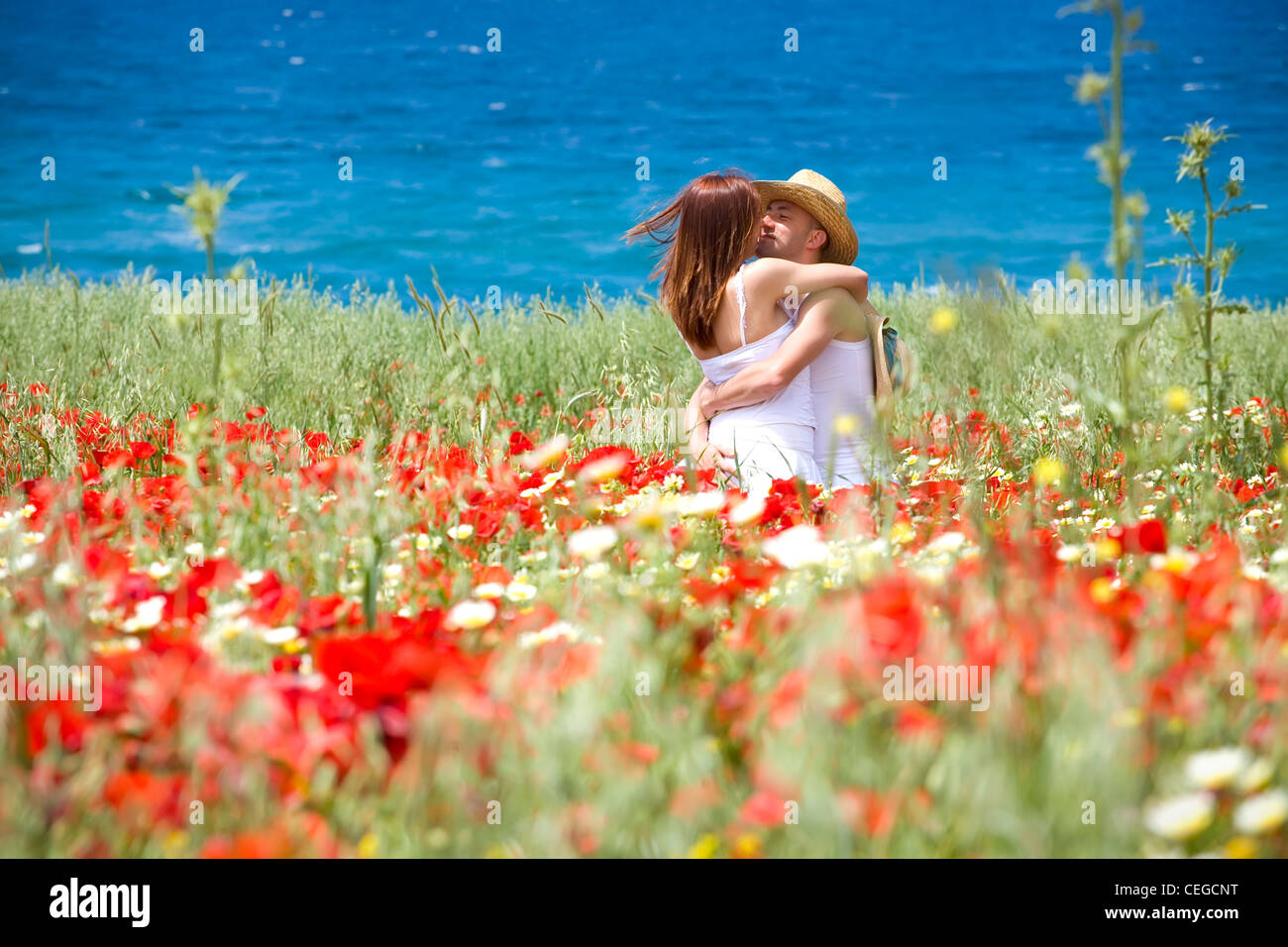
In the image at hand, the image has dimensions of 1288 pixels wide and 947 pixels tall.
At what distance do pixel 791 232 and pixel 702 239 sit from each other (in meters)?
0.46

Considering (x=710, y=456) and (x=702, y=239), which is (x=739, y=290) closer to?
(x=702, y=239)

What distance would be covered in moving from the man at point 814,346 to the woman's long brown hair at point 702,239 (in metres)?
0.22

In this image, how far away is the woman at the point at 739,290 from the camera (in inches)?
156

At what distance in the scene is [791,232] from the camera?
4.30 meters

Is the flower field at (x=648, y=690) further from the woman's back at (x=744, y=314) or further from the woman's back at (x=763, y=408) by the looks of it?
the woman's back at (x=744, y=314)

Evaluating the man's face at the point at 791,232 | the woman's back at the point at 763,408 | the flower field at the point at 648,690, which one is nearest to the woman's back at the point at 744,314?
the woman's back at the point at 763,408

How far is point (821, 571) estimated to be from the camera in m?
1.99

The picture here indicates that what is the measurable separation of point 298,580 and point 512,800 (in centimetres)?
113

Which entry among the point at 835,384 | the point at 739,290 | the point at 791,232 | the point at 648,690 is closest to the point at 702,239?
the point at 739,290

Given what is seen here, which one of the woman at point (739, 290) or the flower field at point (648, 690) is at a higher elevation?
the woman at point (739, 290)

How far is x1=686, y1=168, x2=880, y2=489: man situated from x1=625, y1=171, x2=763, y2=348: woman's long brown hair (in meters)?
0.22
